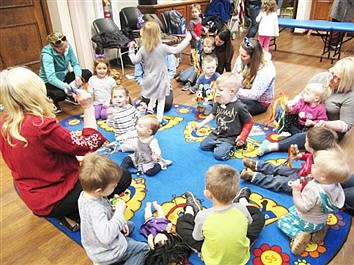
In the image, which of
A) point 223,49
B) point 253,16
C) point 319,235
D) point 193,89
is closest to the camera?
point 319,235

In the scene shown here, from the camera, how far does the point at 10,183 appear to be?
245 cm

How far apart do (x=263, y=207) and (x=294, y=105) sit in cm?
111

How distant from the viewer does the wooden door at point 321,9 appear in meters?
7.01

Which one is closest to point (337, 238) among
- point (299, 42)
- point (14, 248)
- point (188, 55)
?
point (14, 248)

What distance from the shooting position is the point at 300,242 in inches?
64.7

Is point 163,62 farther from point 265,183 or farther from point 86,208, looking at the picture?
point 86,208

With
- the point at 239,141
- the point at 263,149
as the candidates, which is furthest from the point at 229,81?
the point at 263,149

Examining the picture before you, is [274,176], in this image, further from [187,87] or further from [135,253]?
[187,87]

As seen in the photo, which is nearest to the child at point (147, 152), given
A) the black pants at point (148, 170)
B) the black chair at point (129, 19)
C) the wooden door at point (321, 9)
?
the black pants at point (148, 170)

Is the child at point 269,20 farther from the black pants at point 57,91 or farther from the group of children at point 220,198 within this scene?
the black pants at point 57,91

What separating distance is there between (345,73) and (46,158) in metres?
2.25

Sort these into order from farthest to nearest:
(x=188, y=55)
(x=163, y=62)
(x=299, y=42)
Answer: (x=299, y=42) → (x=188, y=55) → (x=163, y=62)

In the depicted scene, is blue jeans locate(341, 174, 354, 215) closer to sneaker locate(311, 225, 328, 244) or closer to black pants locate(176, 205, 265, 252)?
sneaker locate(311, 225, 328, 244)

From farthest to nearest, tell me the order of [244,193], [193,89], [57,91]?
[193,89] < [57,91] < [244,193]
